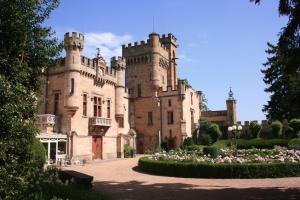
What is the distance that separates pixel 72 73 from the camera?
29125mm

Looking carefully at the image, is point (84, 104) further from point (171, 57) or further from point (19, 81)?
point (19, 81)

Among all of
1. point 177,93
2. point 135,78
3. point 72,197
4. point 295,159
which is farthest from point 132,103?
point 72,197

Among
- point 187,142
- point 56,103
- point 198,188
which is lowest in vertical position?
point 198,188

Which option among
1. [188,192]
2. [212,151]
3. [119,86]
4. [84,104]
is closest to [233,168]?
[188,192]

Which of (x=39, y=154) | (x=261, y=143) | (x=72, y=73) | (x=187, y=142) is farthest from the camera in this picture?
(x=187, y=142)

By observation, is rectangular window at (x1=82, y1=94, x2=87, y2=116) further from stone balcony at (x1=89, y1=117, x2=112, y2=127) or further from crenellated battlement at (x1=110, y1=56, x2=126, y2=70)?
crenellated battlement at (x1=110, y1=56, x2=126, y2=70)

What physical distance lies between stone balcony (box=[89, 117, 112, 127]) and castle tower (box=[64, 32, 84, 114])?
2.69 meters

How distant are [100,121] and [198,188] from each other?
19040mm

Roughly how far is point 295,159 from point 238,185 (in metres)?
6.42

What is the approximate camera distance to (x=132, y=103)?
46.1 meters

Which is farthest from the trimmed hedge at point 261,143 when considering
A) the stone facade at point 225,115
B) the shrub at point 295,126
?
the stone facade at point 225,115

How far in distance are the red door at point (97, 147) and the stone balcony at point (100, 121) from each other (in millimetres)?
1625

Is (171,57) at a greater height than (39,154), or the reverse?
(171,57)

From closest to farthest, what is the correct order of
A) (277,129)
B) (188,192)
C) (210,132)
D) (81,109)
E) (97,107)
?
1. (188,192)
2. (81,109)
3. (97,107)
4. (277,129)
5. (210,132)
